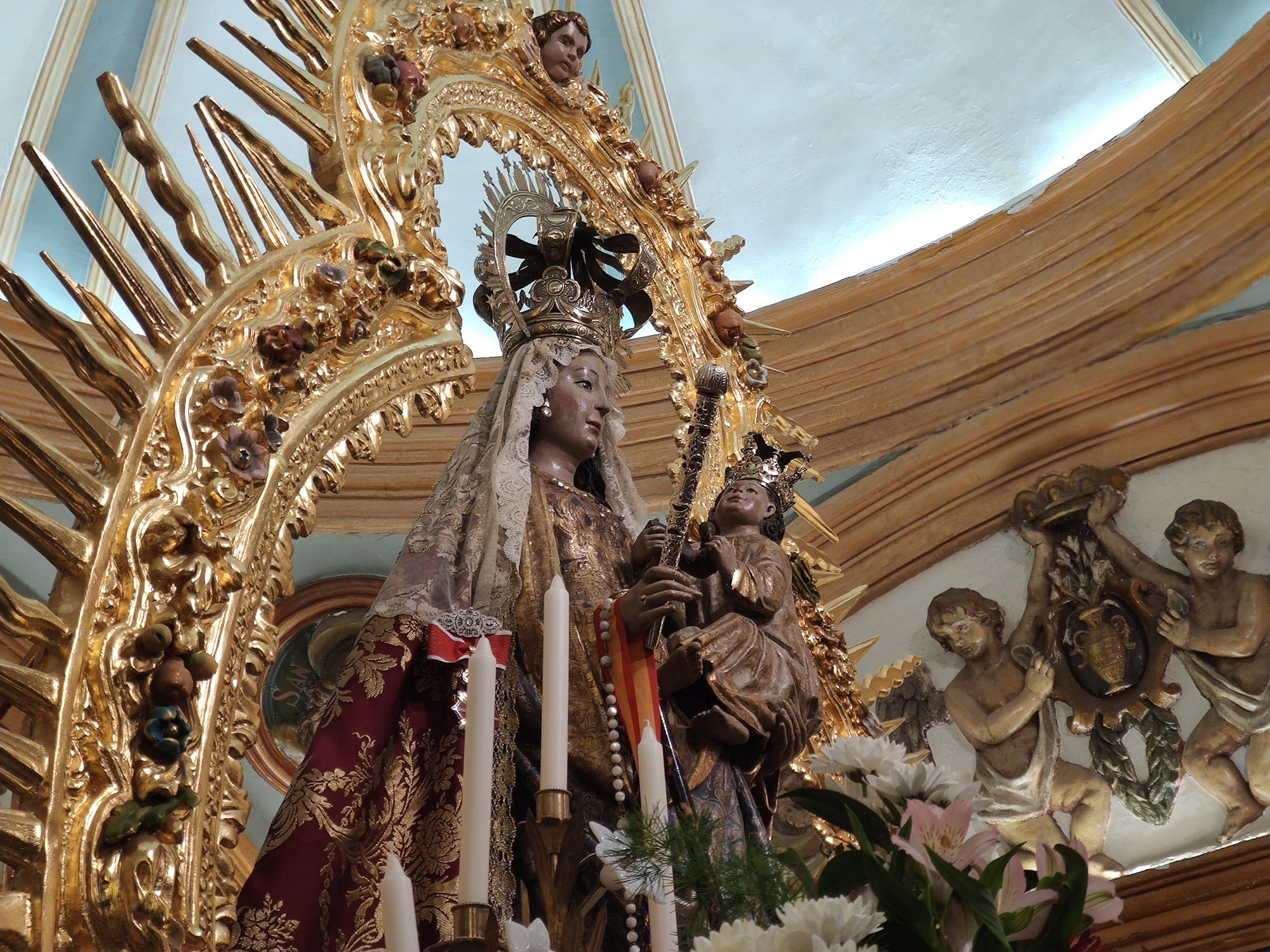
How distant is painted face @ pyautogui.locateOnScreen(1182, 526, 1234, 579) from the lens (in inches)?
205

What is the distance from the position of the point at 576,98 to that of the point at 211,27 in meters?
3.37

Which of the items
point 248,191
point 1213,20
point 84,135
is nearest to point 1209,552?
point 1213,20

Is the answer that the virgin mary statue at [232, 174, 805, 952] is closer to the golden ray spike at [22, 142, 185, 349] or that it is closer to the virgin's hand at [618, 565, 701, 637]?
the virgin's hand at [618, 565, 701, 637]

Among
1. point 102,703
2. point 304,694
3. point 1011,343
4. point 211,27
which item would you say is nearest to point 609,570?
point 102,703

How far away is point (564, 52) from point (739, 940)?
2915 millimetres

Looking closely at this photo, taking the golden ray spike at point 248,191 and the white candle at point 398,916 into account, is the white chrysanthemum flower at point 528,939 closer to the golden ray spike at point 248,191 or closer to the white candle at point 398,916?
the white candle at point 398,916

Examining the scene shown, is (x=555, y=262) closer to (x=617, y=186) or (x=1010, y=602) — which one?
(x=617, y=186)

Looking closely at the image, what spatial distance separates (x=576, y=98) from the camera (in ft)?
12.9

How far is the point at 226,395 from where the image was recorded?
2633 millimetres

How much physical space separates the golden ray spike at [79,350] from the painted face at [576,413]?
2.99 ft

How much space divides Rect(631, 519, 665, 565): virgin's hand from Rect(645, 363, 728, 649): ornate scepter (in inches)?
1.2

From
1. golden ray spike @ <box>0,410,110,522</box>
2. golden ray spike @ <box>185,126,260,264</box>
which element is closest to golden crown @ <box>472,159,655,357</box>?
golden ray spike @ <box>185,126,260,264</box>

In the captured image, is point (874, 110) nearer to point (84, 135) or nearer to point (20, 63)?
point (84, 135)

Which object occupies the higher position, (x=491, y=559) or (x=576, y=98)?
(x=576, y=98)
